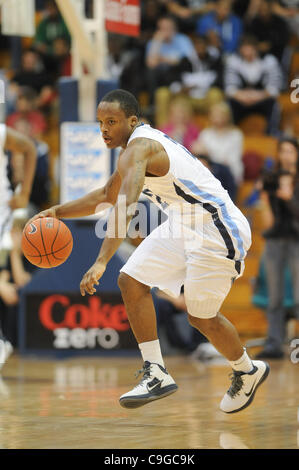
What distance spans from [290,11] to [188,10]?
174 cm

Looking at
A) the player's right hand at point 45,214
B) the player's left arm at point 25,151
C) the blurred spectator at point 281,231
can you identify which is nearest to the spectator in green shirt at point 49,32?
the blurred spectator at point 281,231

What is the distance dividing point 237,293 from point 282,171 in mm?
2456

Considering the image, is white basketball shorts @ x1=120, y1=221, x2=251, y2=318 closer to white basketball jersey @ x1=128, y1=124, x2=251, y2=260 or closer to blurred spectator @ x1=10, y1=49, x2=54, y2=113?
white basketball jersey @ x1=128, y1=124, x2=251, y2=260

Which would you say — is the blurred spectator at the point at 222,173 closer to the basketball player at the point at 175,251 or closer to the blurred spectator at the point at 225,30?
the basketball player at the point at 175,251

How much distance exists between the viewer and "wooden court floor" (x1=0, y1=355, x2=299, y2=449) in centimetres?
480

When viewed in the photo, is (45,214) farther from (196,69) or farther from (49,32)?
(49,32)

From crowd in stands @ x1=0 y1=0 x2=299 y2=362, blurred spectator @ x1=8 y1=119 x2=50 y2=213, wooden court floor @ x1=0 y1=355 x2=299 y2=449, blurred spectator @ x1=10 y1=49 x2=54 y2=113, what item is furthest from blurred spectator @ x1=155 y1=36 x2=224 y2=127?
wooden court floor @ x1=0 y1=355 x2=299 y2=449

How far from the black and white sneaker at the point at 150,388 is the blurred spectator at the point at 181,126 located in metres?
6.61

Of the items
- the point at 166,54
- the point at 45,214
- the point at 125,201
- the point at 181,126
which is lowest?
the point at 45,214

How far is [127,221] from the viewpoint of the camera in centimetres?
502

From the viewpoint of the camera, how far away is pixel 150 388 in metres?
5.40

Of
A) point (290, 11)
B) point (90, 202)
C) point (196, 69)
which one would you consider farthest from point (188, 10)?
point (90, 202)

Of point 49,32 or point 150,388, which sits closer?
point 150,388
